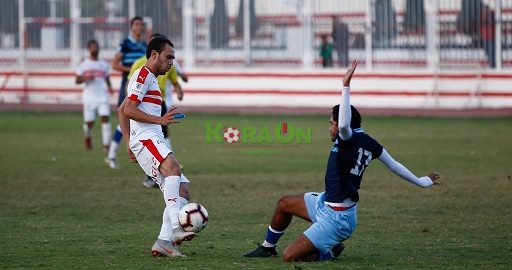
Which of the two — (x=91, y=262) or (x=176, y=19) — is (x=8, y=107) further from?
(x=91, y=262)

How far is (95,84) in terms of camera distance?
24.8m

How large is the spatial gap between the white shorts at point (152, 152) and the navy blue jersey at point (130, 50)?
9004 mm

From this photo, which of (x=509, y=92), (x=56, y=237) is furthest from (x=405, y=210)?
(x=509, y=92)

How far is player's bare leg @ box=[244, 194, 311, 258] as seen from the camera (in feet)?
37.3

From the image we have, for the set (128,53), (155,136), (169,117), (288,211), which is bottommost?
(288,211)

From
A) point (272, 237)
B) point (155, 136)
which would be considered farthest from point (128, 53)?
point (272, 237)

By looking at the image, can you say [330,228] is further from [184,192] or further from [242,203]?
[242,203]

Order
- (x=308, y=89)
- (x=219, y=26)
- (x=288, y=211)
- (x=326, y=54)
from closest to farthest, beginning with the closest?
(x=288, y=211)
(x=326, y=54)
(x=308, y=89)
(x=219, y=26)

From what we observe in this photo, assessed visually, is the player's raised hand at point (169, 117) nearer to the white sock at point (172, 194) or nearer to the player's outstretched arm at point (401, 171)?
the white sock at point (172, 194)

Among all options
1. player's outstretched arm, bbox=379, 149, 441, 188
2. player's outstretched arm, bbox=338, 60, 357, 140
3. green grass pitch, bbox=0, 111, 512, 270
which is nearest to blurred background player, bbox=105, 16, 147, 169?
green grass pitch, bbox=0, 111, 512, 270

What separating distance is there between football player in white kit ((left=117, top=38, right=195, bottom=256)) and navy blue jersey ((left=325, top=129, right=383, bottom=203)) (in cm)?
150

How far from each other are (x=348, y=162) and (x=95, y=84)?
47.2 feet

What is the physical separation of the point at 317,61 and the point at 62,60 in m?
9.21

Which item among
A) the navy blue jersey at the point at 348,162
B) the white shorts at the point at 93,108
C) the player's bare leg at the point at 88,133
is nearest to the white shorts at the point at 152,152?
the navy blue jersey at the point at 348,162
